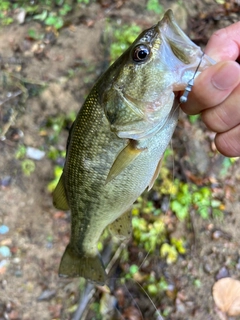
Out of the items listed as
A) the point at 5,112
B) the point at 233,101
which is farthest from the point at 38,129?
the point at 233,101

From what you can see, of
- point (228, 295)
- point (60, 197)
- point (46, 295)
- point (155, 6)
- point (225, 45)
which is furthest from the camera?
point (155, 6)

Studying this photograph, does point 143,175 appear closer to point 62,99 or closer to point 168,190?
point 168,190

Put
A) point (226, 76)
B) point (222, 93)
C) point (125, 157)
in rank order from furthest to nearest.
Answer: point (125, 157), point (222, 93), point (226, 76)

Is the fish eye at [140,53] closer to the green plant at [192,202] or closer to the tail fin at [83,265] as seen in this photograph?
the tail fin at [83,265]

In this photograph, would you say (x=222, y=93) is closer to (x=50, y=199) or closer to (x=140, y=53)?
(x=140, y=53)

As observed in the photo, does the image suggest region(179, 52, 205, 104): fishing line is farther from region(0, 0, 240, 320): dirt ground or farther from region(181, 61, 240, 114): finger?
region(0, 0, 240, 320): dirt ground

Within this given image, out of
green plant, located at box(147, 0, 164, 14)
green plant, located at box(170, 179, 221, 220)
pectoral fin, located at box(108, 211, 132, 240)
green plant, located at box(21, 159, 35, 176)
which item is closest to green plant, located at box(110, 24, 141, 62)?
green plant, located at box(147, 0, 164, 14)

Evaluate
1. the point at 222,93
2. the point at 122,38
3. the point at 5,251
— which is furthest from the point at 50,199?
the point at 222,93
